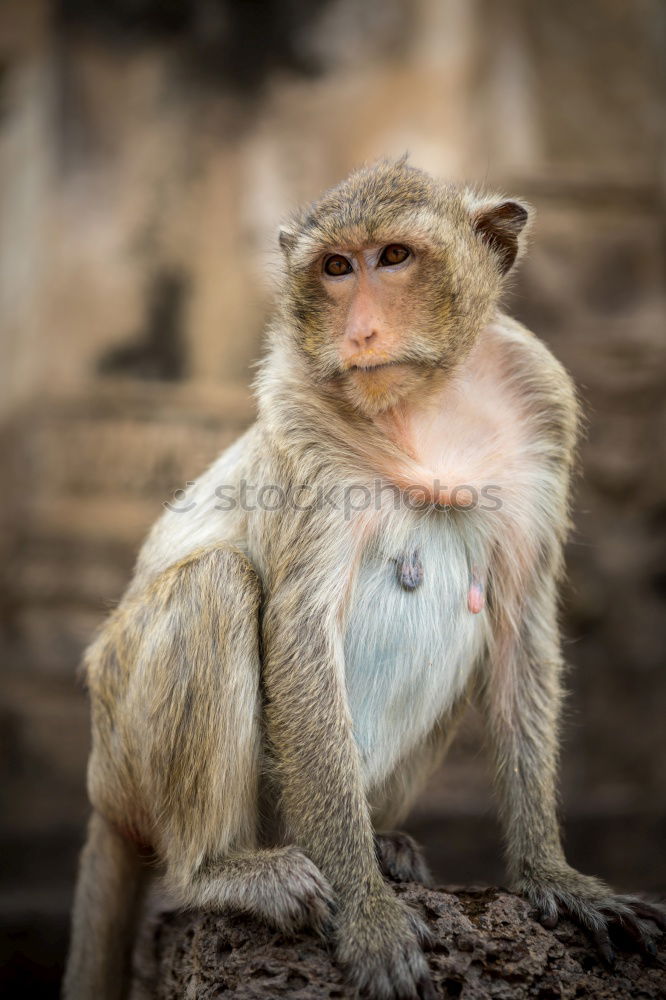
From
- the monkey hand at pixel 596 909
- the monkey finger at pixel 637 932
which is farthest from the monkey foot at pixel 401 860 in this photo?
the monkey finger at pixel 637 932

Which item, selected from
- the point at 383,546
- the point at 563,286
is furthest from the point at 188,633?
the point at 563,286

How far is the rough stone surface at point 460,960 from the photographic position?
11.6 ft

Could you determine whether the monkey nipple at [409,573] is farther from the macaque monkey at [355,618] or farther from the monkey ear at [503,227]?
the monkey ear at [503,227]

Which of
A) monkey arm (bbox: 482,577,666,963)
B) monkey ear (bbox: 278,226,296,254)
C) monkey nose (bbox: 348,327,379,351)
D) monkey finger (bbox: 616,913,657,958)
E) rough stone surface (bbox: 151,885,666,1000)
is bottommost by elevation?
rough stone surface (bbox: 151,885,666,1000)

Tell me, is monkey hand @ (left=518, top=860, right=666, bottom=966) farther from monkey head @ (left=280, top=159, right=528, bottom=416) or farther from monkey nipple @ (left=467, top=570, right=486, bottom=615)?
monkey head @ (left=280, top=159, right=528, bottom=416)

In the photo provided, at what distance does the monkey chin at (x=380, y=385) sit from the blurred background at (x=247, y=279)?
4.89 metres

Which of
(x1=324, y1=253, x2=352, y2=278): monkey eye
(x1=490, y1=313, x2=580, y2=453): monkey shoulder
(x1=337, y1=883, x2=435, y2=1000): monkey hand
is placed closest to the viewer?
(x1=337, y1=883, x2=435, y2=1000): monkey hand

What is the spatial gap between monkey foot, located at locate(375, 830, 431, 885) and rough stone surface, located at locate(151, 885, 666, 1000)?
283 millimetres

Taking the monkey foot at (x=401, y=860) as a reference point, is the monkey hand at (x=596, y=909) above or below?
below

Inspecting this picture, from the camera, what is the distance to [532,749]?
4.39 m

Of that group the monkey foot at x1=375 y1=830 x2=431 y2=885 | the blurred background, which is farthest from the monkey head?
the blurred background

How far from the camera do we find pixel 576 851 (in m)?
8.34

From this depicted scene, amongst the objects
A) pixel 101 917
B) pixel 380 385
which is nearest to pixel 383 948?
pixel 101 917

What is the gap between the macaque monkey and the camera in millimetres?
3824
